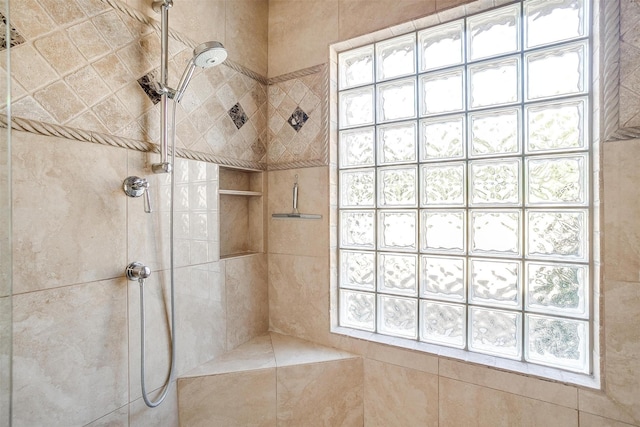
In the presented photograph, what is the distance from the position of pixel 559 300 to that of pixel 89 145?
1868 mm

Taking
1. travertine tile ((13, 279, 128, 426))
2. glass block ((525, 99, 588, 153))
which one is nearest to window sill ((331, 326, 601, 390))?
glass block ((525, 99, 588, 153))

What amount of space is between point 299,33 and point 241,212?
1.09m

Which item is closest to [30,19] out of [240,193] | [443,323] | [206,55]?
[206,55]

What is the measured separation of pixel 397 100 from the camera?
148 centimetres

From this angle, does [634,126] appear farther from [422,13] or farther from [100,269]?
[100,269]

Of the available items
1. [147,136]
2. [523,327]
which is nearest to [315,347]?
[523,327]

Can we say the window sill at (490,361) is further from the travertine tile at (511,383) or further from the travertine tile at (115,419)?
the travertine tile at (115,419)

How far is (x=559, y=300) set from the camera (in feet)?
3.75

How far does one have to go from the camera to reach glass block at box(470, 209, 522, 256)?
4.01ft

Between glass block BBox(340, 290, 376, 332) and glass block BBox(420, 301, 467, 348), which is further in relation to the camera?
glass block BBox(340, 290, 376, 332)

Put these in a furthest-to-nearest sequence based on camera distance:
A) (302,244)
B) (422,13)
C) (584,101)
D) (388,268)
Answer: (302,244)
(388,268)
(422,13)
(584,101)

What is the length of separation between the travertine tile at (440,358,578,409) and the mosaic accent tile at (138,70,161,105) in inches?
65.9

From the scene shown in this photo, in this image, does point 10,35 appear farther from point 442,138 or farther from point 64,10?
point 442,138

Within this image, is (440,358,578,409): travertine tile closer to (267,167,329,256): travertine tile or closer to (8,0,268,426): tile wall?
(267,167,329,256): travertine tile
